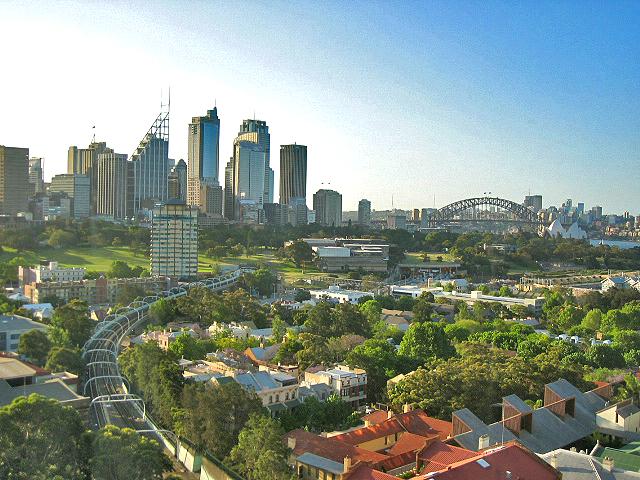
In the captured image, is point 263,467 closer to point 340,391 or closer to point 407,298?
point 340,391

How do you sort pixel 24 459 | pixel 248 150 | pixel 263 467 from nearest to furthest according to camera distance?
pixel 24 459 → pixel 263 467 → pixel 248 150

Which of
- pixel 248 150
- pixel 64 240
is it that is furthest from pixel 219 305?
pixel 248 150

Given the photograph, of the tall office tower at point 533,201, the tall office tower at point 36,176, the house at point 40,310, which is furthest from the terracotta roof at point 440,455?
the tall office tower at point 533,201

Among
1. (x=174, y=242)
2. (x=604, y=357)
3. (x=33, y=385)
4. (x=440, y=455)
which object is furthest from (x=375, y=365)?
(x=174, y=242)

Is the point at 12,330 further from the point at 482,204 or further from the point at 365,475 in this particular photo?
the point at 482,204

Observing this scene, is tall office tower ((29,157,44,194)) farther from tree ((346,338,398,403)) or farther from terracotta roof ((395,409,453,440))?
terracotta roof ((395,409,453,440))

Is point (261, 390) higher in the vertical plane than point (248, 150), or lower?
lower

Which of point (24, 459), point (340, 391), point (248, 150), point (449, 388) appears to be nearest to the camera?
point (24, 459)
